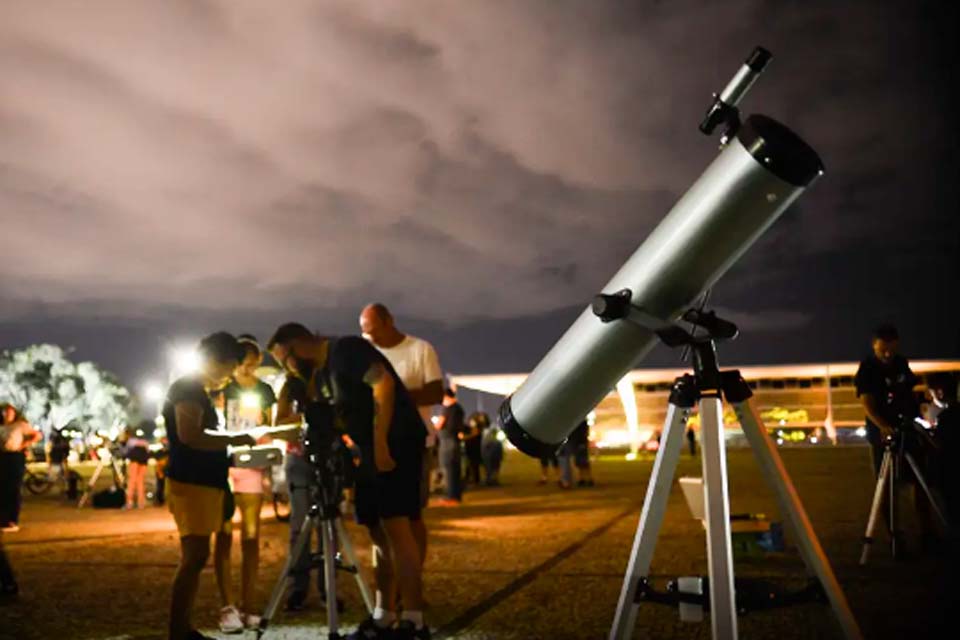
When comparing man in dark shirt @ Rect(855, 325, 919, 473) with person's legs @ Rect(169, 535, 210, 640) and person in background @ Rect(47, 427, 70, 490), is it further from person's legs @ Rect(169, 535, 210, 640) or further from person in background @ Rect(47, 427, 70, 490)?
person in background @ Rect(47, 427, 70, 490)

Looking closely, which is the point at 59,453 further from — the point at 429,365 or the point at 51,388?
the point at 51,388

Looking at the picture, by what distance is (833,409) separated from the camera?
300 feet

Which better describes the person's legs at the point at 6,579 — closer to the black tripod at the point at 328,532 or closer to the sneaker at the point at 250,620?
the sneaker at the point at 250,620

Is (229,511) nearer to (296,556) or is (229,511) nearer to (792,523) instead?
(296,556)

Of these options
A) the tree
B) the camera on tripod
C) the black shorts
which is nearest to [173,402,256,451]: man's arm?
the camera on tripod

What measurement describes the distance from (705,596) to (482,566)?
4.45m

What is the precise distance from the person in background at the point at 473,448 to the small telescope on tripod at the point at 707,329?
1639cm

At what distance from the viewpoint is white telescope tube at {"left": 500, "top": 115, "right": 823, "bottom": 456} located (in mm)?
2629

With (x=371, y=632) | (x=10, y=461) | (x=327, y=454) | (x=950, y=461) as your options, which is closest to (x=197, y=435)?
(x=327, y=454)

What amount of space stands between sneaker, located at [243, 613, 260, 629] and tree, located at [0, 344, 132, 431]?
9310cm

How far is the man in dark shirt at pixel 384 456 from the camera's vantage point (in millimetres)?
4672

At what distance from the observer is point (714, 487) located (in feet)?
9.31

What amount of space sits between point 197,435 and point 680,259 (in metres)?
2.95

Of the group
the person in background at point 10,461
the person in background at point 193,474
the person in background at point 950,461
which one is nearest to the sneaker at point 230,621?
the person in background at point 193,474
